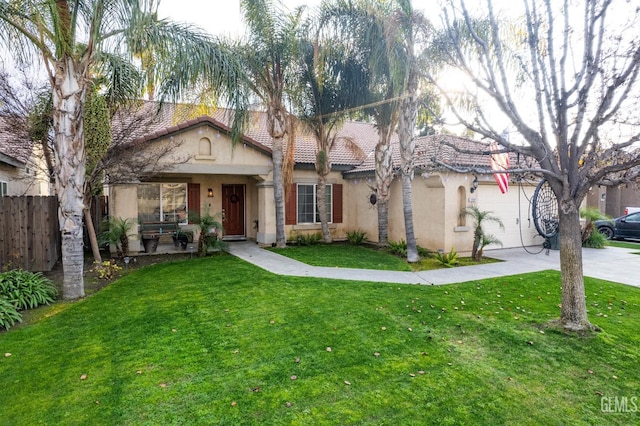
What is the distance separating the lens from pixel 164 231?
13.5m

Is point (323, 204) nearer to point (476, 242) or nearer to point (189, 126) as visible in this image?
point (189, 126)

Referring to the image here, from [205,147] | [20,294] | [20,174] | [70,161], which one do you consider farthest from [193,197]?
[20,294]

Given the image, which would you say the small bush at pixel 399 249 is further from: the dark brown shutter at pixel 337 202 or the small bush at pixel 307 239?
the dark brown shutter at pixel 337 202

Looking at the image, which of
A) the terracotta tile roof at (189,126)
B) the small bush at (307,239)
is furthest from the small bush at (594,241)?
the small bush at (307,239)

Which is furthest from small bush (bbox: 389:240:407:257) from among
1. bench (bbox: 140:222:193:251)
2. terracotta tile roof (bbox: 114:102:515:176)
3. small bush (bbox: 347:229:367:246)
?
bench (bbox: 140:222:193:251)

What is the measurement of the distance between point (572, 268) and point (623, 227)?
1640 cm

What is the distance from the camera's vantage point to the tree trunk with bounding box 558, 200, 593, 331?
564 centimetres

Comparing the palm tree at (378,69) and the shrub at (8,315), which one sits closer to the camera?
the shrub at (8,315)

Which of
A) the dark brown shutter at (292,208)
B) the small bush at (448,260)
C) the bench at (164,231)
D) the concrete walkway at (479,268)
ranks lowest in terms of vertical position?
the concrete walkway at (479,268)

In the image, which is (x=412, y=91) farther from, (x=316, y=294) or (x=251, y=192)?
(x=251, y=192)

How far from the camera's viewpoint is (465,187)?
12.8 metres

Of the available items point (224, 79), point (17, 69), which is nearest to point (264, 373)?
point (224, 79)

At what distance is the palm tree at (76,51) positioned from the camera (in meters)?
6.85

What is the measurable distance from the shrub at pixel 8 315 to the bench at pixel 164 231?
6.25 meters
